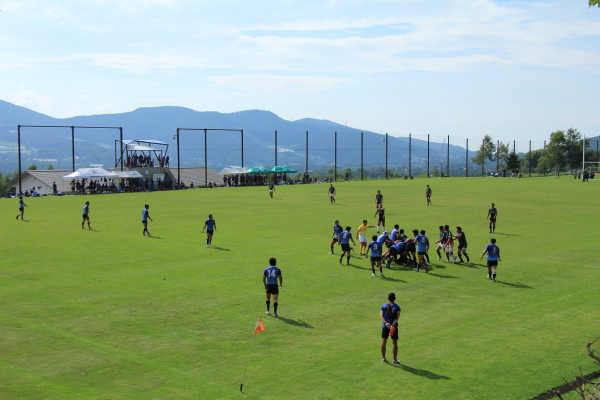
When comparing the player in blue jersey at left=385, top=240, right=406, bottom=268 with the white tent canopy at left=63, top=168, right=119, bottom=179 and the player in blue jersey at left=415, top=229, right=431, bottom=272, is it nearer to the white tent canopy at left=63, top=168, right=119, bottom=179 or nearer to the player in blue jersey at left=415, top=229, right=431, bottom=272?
the player in blue jersey at left=415, top=229, right=431, bottom=272

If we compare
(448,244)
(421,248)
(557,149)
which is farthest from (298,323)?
(557,149)

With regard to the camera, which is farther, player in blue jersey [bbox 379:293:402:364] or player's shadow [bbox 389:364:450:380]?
player in blue jersey [bbox 379:293:402:364]

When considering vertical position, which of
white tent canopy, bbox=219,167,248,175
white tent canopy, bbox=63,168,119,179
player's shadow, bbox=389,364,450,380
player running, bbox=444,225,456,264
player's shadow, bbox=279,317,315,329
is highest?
white tent canopy, bbox=219,167,248,175

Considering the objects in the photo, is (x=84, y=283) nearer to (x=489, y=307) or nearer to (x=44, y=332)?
(x=44, y=332)

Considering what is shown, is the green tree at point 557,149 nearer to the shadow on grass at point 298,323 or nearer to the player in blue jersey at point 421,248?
the player in blue jersey at point 421,248

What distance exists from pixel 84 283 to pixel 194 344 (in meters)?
8.38

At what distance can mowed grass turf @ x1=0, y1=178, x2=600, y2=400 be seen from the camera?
11844 mm

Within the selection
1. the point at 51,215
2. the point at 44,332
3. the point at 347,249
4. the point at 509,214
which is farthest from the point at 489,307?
the point at 51,215

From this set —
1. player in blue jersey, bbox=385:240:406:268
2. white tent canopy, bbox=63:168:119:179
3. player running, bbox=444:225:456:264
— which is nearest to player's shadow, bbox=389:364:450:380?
player in blue jersey, bbox=385:240:406:268

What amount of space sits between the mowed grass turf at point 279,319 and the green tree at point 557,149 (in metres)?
89.7

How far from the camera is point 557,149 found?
114 m

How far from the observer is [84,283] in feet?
67.5

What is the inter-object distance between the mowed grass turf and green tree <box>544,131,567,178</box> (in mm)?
89651

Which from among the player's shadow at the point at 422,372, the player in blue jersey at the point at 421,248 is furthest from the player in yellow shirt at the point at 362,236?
the player's shadow at the point at 422,372
